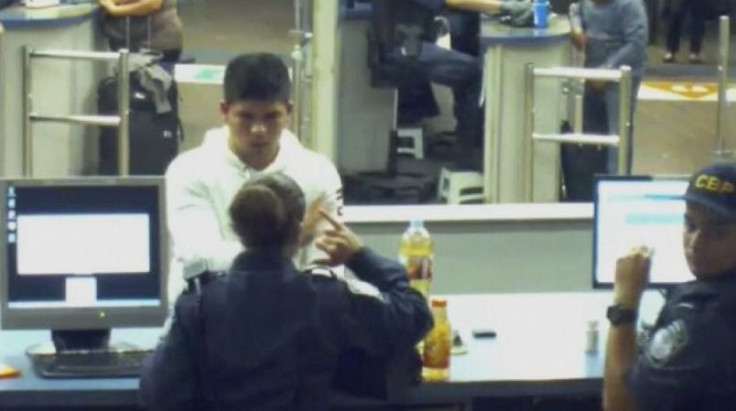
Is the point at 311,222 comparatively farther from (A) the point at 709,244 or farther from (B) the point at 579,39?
(B) the point at 579,39

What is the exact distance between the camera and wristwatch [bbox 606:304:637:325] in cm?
376

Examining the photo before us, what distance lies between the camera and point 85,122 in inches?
344

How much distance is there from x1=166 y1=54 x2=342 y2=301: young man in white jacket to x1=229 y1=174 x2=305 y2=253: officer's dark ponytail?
0.45m

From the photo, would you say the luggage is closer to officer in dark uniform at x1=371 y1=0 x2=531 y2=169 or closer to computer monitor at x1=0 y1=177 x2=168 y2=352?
officer in dark uniform at x1=371 y1=0 x2=531 y2=169

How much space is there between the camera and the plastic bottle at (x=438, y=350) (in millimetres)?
4383

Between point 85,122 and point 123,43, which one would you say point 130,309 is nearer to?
point 85,122

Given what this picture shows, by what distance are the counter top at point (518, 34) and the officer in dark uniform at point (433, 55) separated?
0.32 feet

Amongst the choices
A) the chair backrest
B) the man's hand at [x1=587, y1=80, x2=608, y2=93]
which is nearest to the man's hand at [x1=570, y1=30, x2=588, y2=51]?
the man's hand at [x1=587, y1=80, x2=608, y2=93]

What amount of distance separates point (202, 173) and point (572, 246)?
2021mm

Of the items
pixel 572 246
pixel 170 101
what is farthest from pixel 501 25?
pixel 572 246

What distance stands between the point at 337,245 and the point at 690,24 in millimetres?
12034

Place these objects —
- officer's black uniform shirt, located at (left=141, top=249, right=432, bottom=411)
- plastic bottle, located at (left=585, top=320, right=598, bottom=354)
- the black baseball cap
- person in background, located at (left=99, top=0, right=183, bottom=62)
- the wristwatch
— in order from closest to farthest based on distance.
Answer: the black baseball cap → the wristwatch → officer's black uniform shirt, located at (left=141, top=249, right=432, bottom=411) → plastic bottle, located at (left=585, top=320, right=598, bottom=354) → person in background, located at (left=99, top=0, right=183, bottom=62)

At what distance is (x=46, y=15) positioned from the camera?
358 inches

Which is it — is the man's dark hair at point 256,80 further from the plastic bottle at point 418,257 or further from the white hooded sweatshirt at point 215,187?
the plastic bottle at point 418,257
